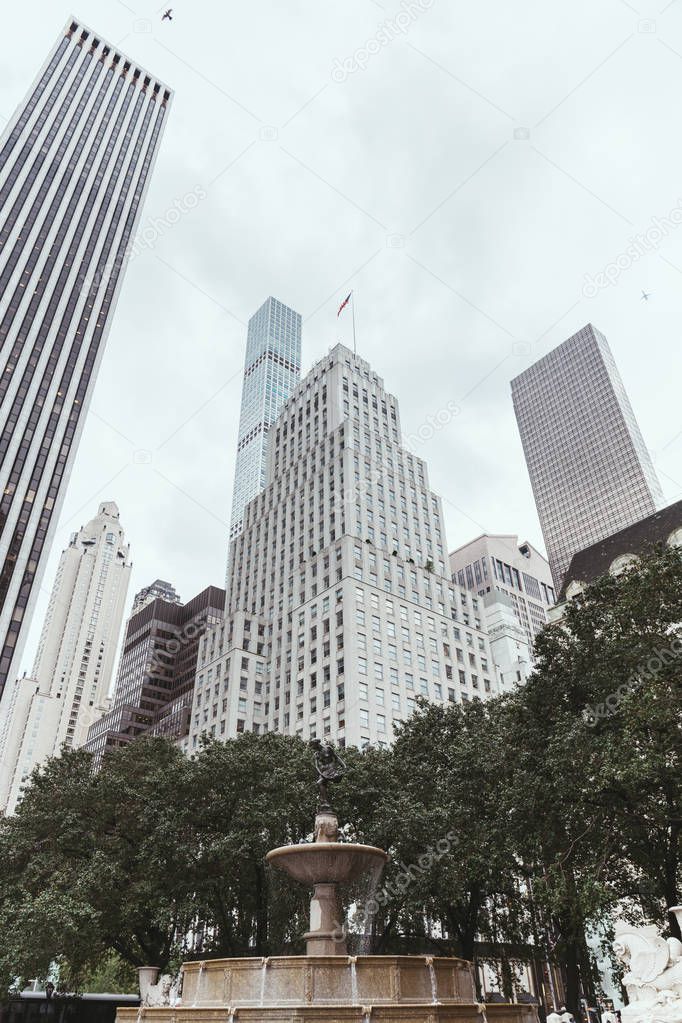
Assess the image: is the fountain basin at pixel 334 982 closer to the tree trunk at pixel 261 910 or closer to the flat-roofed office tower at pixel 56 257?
the tree trunk at pixel 261 910

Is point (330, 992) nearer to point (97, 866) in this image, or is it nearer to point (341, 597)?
point (97, 866)

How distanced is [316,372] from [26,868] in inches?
3253

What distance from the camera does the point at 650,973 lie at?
15.1 m

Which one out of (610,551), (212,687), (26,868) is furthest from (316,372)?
(26,868)

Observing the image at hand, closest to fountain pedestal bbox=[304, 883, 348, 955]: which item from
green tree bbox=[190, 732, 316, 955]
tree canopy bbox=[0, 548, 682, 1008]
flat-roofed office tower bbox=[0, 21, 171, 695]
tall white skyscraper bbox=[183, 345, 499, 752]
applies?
tree canopy bbox=[0, 548, 682, 1008]

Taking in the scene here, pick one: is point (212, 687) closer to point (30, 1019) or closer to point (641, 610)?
point (30, 1019)

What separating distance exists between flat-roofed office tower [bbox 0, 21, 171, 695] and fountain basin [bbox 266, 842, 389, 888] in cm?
6486

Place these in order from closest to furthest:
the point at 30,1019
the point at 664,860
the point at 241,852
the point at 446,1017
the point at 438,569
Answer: the point at 446,1017 < the point at 664,860 < the point at 241,852 < the point at 30,1019 < the point at 438,569

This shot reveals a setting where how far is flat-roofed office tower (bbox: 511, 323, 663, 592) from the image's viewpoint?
15662 centimetres

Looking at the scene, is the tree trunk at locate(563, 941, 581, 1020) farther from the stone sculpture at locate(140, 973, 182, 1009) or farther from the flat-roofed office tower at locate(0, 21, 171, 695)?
the flat-roofed office tower at locate(0, 21, 171, 695)

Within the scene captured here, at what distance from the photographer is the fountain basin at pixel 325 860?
56.6 ft

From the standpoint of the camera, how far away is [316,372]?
10225 centimetres

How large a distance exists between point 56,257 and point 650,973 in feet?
338

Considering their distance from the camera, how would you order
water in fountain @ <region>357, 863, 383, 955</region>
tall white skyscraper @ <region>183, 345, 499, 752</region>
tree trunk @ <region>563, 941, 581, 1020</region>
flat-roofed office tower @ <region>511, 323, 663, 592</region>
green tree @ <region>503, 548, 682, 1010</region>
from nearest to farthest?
1. water in fountain @ <region>357, 863, 383, 955</region>
2. green tree @ <region>503, 548, 682, 1010</region>
3. tree trunk @ <region>563, 941, 581, 1020</region>
4. tall white skyscraper @ <region>183, 345, 499, 752</region>
5. flat-roofed office tower @ <region>511, 323, 663, 592</region>
